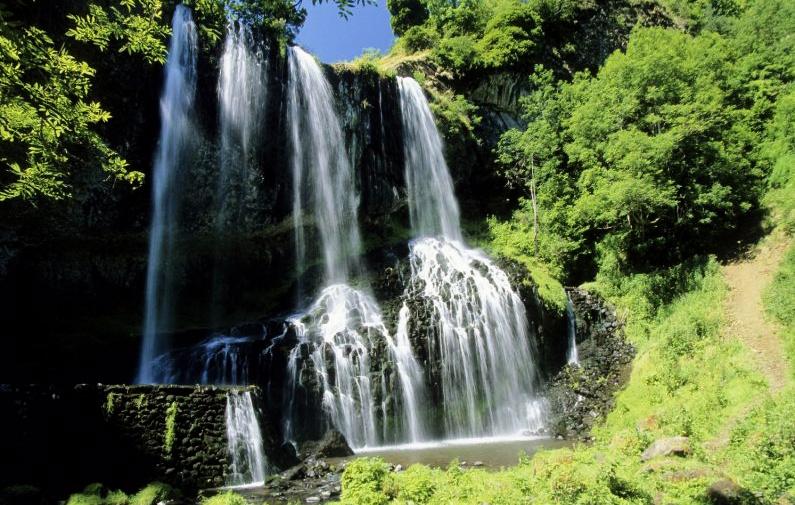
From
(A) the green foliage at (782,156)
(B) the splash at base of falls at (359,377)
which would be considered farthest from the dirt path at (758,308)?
(B) the splash at base of falls at (359,377)

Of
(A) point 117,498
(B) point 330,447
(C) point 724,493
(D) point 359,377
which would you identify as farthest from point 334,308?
(C) point 724,493

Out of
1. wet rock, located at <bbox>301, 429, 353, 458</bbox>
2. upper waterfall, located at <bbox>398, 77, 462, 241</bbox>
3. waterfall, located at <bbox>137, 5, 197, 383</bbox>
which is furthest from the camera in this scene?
upper waterfall, located at <bbox>398, 77, 462, 241</bbox>

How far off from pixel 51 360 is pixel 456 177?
64.6ft

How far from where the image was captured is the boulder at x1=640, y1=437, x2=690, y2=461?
7973mm

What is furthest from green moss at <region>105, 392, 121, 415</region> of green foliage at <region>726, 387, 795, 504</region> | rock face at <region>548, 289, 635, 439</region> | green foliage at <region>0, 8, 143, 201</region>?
rock face at <region>548, 289, 635, 439</region>

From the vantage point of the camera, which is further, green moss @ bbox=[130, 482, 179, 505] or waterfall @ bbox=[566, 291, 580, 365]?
waterfall @ bbox=[566, 291, 580, 365]

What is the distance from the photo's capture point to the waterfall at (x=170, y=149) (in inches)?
706

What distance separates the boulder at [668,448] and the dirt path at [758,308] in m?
4.49

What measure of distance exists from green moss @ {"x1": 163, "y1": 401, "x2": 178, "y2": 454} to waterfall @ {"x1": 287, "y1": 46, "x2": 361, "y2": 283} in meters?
11.4

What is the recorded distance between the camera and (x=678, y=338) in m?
15.0

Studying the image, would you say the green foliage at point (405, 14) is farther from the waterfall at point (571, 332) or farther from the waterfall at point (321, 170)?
the waterfall at point (571, 332)

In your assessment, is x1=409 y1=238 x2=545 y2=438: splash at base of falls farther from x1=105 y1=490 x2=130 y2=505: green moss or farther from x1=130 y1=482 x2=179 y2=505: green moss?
x1=105 y1=490 x2=130 y2=505: green moss

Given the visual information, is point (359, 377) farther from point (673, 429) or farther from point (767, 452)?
point (767, 452)

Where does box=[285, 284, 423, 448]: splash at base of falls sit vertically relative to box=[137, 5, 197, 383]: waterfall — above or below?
below
